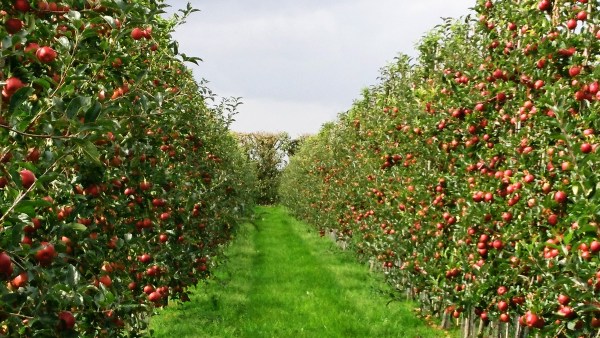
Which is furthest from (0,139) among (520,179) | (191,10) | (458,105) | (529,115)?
(458,105)

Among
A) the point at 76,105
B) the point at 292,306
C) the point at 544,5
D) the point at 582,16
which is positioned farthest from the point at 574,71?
the point at 292,306

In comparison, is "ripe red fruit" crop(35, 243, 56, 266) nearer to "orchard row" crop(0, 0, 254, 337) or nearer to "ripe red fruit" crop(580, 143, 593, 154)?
"orchard row" crop(0, 0, 254, 337)

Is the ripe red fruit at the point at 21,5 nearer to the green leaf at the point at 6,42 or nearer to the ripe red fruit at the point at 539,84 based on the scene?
the green leaf at the point at 6,42

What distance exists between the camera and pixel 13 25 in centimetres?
277

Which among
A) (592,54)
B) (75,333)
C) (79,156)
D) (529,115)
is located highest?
(592,54)

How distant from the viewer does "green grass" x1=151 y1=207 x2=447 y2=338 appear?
30.3ft

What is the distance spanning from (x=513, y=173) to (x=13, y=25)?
14.6 ft

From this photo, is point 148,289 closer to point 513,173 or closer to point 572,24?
point 513,173

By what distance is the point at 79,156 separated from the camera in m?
3.65

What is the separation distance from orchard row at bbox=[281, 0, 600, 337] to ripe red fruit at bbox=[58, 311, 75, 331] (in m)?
2.97

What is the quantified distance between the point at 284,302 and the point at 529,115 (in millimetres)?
7201

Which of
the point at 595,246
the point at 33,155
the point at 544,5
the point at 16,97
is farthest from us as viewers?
the point at 544,5

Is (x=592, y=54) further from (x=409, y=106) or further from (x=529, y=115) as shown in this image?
(x=409, y=106)

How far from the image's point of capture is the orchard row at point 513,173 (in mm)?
4133
